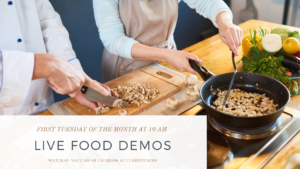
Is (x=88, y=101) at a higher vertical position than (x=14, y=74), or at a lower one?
lower

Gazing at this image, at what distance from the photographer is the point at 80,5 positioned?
193 cm

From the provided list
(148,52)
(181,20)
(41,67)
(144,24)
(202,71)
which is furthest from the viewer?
(181,20)

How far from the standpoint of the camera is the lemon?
1075 mm

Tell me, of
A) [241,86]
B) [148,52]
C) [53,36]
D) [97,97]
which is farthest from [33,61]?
[241,86]

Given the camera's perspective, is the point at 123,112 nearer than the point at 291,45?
Yes

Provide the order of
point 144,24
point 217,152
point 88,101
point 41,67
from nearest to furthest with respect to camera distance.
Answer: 1. point 217,152
2. point 41,67
3. point 88,101
4. point 144,24

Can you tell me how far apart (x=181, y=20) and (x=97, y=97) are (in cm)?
200

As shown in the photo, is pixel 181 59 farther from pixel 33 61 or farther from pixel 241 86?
pixel 33 61

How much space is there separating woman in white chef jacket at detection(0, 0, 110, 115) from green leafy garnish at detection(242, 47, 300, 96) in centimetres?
68

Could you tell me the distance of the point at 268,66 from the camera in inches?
42.9

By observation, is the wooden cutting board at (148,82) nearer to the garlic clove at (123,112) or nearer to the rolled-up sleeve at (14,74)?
the garlic clove at (123,112)

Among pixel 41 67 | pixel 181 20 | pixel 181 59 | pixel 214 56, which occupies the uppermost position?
pixel 41 67

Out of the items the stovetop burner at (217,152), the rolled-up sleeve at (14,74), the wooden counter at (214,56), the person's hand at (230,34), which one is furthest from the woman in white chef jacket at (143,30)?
the rolled-up sleeve at (14,74)

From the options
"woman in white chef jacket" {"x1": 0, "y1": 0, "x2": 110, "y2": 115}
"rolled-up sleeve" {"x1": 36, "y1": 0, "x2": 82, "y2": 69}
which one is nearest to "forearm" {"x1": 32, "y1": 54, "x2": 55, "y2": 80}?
"woman in white chef jacket" {"x1": 0, "y1": 0, "x2": 110, "y2": 115}
